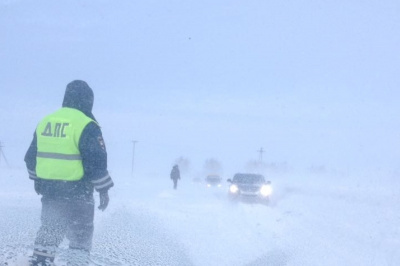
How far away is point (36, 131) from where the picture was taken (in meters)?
5.56

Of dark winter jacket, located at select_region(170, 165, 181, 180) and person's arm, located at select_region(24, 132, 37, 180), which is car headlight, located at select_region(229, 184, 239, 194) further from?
person's arm, located at select_region(24, 132, 37, 180)

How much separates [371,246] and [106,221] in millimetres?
4775

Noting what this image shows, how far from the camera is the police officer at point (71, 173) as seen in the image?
17.3ft

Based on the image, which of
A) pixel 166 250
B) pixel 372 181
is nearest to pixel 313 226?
pixel 166 250

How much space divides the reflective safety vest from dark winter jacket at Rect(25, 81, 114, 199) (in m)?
0.05

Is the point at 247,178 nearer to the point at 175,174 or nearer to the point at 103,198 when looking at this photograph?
the point at 175,174

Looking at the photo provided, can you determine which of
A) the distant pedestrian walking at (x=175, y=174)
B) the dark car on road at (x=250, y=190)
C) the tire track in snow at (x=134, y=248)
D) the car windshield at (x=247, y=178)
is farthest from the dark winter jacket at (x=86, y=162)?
the distant pedestrian walking at (x=175, y=174)

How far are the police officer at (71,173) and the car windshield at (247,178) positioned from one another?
65.0 feet

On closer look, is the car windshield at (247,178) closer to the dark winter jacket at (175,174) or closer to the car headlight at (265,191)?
the car headlight at (265,191)

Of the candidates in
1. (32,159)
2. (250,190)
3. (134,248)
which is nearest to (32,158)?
(32,159)

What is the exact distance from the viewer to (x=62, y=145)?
17.4ft

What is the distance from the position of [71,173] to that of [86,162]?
6.3 inches

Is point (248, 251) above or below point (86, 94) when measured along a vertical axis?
→ below

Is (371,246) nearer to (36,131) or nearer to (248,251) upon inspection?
(248,251)
